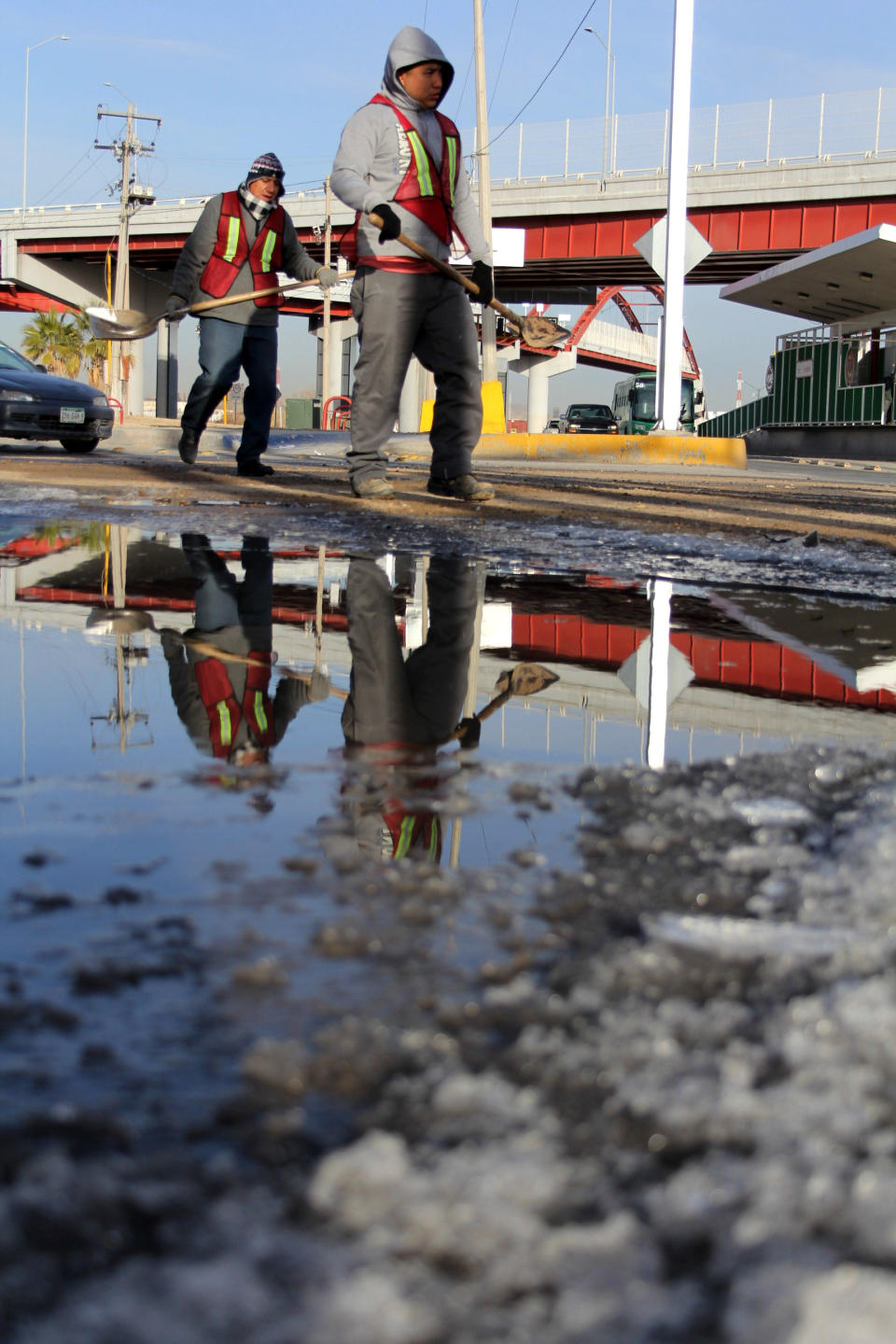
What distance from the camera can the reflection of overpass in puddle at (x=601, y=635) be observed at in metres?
2.18

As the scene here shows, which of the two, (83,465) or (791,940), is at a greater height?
(83,465)

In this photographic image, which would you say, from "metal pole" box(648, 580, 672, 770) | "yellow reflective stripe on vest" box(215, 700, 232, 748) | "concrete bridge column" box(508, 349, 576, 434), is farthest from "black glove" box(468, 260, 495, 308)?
"concrete bridge column" box(508, 349, 576, 434)

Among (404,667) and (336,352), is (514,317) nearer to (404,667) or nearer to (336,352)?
(404,667)

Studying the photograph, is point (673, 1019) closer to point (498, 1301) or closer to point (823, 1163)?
point (823, 1163)

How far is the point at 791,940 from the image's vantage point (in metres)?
1.12

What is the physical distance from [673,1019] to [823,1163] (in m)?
0.20

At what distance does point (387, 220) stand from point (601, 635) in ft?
11.9

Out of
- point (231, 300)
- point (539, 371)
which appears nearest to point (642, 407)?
point (539, 371)

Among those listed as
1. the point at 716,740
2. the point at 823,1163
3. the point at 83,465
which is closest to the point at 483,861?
the point at 823,1163

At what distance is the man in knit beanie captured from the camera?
809 cm

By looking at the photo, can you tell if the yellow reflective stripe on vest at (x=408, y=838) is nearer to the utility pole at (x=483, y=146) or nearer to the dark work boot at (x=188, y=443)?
→ the dark work boot at (x=188, y=443)

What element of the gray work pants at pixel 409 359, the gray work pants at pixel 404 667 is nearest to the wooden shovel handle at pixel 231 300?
the gray work pants at pixel 409 359

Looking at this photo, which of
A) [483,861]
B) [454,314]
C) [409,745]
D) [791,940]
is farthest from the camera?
[454,314]

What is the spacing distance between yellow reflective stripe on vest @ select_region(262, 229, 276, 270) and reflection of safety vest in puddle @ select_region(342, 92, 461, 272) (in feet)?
6.07
